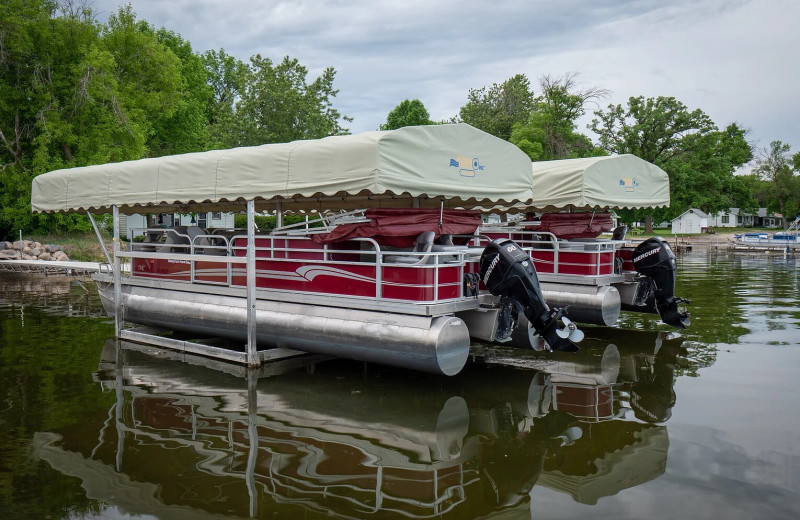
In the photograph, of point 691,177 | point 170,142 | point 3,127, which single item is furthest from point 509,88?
point 3,127

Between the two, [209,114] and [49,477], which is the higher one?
[209,114]

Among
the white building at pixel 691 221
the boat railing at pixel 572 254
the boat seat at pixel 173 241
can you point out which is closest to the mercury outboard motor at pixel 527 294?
the boat railing at pixel 572 254

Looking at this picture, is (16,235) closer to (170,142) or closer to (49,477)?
(170,142)

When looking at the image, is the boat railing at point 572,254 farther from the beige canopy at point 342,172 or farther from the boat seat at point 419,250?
the boat seat at point 419,250

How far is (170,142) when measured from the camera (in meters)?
37.9

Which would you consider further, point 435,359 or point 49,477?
point 435,359

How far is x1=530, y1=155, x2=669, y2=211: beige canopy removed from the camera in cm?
1008

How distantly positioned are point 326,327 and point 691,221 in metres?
64.7

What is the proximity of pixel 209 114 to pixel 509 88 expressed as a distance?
3215cm

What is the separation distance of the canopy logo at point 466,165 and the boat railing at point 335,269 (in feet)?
2.96

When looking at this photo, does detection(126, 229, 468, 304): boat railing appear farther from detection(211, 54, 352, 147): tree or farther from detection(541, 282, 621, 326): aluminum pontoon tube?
detection(211, 54, 352, 147): tree

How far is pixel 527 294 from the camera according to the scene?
23.8 feet

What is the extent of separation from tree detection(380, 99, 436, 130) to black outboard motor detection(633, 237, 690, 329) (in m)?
43.9

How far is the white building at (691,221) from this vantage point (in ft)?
211
